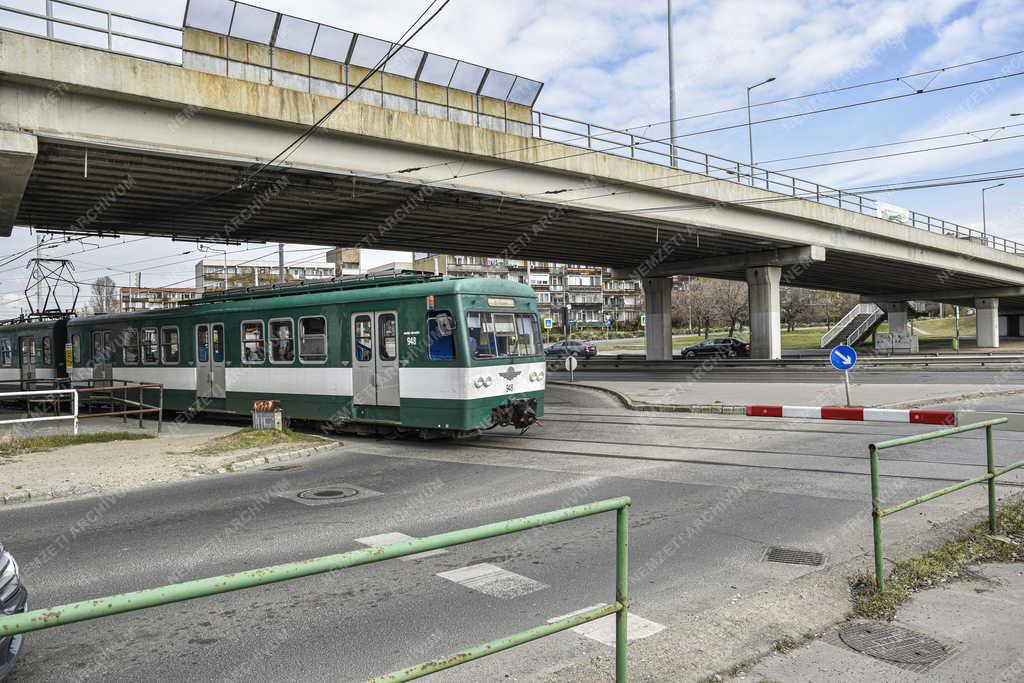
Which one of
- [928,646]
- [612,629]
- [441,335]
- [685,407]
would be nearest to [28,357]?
[441,335]

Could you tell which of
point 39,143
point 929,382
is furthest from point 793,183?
point 39,143

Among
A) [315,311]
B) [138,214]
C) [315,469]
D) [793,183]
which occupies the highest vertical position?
[793,183]

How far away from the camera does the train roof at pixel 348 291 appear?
1332 centimetres

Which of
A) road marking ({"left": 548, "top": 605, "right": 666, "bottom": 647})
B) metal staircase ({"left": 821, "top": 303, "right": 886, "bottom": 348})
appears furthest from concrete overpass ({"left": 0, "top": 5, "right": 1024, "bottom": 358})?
metal staircase ({"left": 821, "top": 303, "right": 886, "bottom": 348})

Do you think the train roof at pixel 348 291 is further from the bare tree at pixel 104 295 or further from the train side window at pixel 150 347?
the bare tree at pixel 104 295

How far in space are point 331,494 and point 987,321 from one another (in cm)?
6232

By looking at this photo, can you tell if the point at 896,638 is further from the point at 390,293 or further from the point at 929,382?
the point at 929,382

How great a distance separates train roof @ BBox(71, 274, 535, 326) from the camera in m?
13.3

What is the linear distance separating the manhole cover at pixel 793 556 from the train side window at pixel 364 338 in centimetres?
934

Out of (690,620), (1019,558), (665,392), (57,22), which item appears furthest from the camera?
(665,392)

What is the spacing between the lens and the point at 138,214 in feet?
71.8

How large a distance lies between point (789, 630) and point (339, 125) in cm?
1575

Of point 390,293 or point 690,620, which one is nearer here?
point 690,620

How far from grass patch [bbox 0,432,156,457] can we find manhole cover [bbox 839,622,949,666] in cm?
1331
